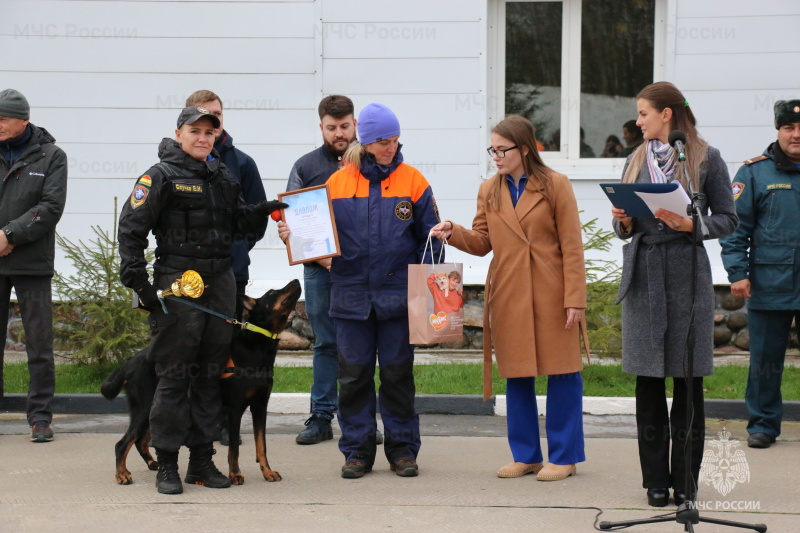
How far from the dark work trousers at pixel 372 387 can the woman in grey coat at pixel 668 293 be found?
142 cm

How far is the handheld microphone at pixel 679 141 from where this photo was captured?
4.81m

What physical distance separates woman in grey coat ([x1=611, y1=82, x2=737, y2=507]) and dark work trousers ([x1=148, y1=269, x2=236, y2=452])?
7.53 ft

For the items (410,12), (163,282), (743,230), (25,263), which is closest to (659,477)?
(743,230)

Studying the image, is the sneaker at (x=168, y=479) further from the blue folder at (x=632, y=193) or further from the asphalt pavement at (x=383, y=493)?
the blue folder at (x=632, y=193)

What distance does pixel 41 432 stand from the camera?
279 inches

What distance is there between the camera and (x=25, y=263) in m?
7.24

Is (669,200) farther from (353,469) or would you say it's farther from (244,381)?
(244,381)

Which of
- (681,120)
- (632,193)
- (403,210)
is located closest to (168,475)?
(403,210)

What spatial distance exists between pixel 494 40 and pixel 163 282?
557 centimetres

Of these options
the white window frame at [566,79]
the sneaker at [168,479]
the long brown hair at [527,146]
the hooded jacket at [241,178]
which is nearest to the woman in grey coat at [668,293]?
the long brown hair at [527,146]

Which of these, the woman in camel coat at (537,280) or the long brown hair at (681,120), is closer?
the long brown hair at (681,120)

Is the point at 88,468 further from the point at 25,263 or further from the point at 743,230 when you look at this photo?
the point at 743,230

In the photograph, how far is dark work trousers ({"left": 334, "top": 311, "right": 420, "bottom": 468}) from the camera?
6.12 metres

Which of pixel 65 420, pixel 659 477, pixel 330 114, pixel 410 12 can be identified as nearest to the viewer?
pixel 659 477
